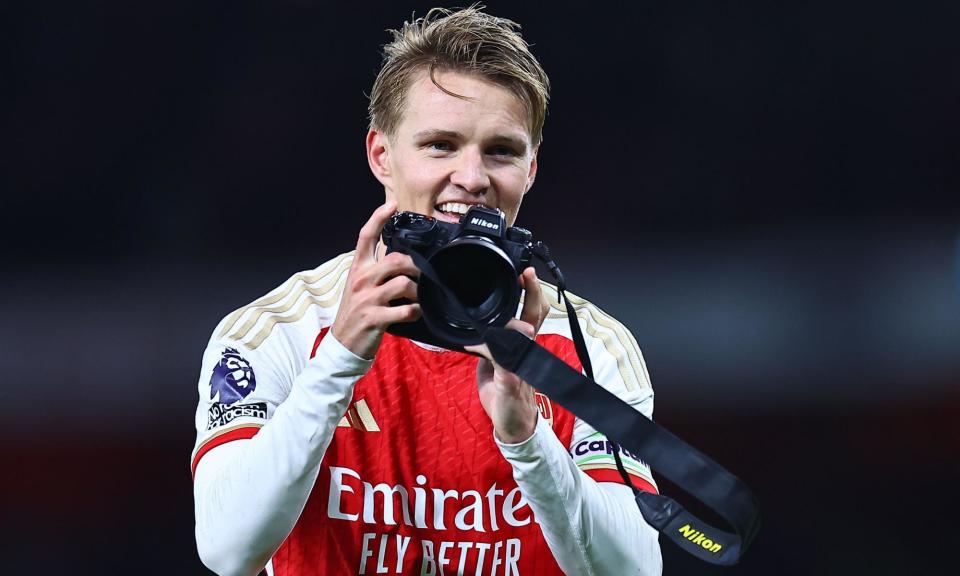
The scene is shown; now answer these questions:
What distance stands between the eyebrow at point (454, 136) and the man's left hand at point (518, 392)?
372 millimetres

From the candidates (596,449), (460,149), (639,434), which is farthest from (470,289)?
(596,449)

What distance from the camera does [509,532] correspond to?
66.9 inches

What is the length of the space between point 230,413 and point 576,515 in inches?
20.3

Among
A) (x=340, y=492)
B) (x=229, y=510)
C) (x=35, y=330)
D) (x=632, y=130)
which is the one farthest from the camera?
(x=632, y=130)

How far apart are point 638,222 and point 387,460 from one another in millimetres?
2112

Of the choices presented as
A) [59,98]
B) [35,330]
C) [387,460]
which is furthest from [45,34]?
[387,460]

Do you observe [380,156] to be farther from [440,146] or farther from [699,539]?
[699,539]

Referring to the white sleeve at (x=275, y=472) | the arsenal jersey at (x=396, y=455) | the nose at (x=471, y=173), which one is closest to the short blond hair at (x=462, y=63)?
the nose at (x=471, y=173)

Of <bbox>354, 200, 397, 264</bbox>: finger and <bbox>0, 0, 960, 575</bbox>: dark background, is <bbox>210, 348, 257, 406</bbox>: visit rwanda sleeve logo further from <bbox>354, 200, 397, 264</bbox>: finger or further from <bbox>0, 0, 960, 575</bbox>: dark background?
<bbox>0, 0, 960, 575</bbox>: dark background

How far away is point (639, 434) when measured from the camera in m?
1.30

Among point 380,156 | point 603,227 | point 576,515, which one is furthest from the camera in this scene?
point 603,227

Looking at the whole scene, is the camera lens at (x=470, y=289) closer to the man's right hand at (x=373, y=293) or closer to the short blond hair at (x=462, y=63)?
the man's right hand at (x=373, y=293)

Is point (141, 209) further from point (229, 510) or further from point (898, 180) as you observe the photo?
point (898, 180)

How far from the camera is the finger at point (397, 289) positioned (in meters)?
1.28
